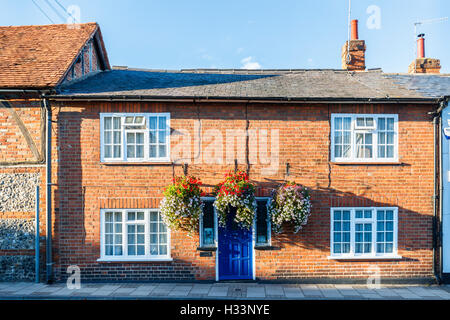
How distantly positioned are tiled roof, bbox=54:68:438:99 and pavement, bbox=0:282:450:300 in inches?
207

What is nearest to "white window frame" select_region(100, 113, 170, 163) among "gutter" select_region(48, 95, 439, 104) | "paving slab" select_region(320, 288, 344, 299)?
"gutter" select_region(48, 95, 439, 104)

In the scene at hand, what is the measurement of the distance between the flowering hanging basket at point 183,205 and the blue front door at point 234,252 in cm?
100

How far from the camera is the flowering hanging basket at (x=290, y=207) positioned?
727cm

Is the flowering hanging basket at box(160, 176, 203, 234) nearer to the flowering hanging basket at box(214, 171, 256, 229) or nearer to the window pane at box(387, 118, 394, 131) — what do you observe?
the flowering hanging basket at box(214, 171, 256, 229)

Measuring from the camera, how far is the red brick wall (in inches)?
311

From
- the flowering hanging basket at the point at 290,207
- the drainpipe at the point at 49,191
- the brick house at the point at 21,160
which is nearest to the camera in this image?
the flowering hanging basket at the point at 290,207

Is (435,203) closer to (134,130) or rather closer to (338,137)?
(338,137)

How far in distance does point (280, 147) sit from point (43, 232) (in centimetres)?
721

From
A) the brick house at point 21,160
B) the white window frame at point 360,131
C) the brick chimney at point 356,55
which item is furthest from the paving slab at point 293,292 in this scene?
the brick chimney at point 356,55

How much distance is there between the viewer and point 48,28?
11258 millimetres

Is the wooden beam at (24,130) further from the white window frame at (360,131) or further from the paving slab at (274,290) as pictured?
the white window frame at (360,131)

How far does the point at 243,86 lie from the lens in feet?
30.4

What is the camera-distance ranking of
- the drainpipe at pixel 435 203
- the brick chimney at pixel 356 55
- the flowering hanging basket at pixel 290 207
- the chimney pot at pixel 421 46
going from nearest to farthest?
the flowering hanging basket at pixel 290 207
the drainpipe at pixel 435 203
the brick chimney at pixel 356 55
the chimney pot at pixel 421 46

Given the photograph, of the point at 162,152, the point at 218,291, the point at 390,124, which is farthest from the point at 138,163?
the point at 390,124
